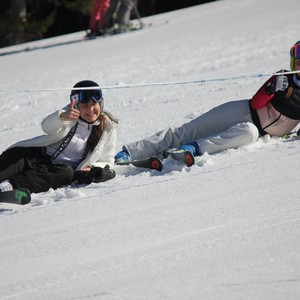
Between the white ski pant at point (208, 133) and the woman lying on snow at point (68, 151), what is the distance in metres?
0.41

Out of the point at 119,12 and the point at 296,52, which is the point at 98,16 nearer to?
the point at 119,12

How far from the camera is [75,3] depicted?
19.9 m

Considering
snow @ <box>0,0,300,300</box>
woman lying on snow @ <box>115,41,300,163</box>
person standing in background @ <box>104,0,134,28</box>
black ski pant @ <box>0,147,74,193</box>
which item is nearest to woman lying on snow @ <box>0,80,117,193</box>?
black ski pant @ <box>0,147,74,193</box>

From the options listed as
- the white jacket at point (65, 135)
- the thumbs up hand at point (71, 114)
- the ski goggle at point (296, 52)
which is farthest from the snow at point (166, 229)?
the ski goggle at point (296, 52)

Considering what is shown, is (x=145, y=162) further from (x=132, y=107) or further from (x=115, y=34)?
(x=115, y=34)

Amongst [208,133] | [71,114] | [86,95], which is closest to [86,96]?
[86,95]

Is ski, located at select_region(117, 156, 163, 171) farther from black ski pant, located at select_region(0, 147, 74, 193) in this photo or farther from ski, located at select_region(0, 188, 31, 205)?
ski, located at select_region(0, 188, 31, 205)

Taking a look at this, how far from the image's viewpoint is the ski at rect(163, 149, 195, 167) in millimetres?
4453

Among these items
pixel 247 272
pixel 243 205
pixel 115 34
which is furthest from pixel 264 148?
pixel 115 34

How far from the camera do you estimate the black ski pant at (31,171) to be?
428 cm

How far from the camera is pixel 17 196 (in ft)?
13.0

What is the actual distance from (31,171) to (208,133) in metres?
1.53

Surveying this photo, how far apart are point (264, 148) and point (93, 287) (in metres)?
2.27

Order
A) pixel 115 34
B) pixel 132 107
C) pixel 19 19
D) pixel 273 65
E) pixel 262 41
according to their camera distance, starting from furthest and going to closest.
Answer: pixel 19 19 < pixel 115 34 < pixel 262 41 < pixel 273 65 < pixel 132 107
